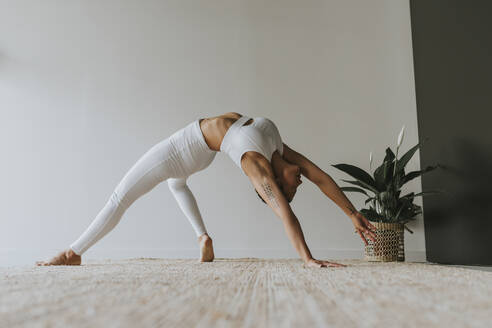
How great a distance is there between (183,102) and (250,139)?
105cm

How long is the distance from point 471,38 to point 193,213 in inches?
46.4

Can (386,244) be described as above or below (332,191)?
below

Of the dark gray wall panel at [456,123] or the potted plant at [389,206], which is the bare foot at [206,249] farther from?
the dark gray wall panel at [456,123]

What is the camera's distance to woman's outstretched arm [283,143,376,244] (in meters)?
1.34

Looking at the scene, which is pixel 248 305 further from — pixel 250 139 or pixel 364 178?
pixel 364 178

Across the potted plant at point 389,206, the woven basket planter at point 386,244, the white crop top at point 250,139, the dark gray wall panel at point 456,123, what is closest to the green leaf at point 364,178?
the potted plant at point 389,206

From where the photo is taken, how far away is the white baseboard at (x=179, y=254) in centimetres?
200

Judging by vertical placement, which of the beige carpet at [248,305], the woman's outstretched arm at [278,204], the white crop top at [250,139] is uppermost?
the white crop top at [250,139]

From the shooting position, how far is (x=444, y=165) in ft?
5.49

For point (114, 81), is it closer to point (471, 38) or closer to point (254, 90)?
point (254, 90)

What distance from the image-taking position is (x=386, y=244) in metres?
1.61

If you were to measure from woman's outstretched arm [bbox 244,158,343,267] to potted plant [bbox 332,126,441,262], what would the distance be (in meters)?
0.56

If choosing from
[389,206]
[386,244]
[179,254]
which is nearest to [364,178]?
[389,206]

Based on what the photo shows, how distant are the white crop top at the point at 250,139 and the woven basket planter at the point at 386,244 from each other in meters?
0.57
